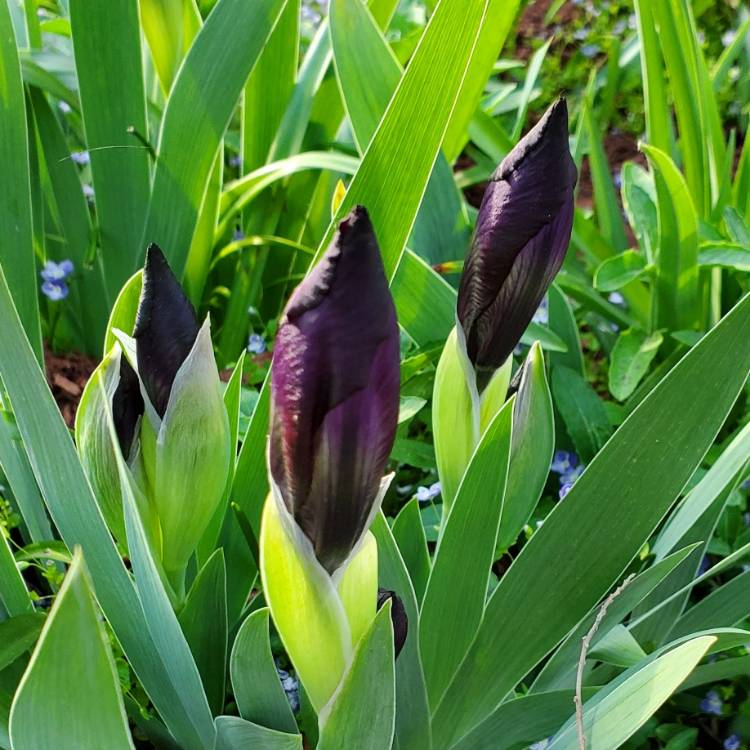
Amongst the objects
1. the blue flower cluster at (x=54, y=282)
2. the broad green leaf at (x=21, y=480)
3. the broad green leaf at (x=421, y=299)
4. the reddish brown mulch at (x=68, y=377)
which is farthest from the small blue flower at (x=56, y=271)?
the broad green leaf at (x=421, y=299)

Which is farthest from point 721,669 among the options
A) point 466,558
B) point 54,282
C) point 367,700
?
point 54,282

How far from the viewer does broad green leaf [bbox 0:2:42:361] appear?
91 centimetres

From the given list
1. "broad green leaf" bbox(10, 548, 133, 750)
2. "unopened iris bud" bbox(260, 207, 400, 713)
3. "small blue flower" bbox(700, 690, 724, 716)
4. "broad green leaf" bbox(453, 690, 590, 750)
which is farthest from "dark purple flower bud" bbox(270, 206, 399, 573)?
"small blue flower" bbox(700, 690, 724, 716)

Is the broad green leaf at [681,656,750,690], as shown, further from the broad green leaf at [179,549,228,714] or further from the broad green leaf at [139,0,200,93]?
the broad green leaf at [139,0,200,93]

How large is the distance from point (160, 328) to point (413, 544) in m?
0.34

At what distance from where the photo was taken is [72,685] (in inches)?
18.8

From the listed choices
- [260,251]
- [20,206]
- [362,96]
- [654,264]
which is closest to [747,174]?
[654,264]

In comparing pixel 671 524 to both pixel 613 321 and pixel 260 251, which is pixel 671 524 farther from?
pixel 260 251

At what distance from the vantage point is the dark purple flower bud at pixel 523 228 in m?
→ 0.55

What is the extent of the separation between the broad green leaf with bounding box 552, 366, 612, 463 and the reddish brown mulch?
0.60 metres

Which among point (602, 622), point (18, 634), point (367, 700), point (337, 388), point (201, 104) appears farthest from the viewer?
point (201, 104)

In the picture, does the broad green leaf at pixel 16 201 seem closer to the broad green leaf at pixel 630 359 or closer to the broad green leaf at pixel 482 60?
the broad green leaf at pixel 482 60

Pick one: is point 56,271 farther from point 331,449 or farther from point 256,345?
point 331,449

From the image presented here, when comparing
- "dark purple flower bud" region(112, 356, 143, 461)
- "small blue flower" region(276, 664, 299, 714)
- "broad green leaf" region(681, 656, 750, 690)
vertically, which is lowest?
"small blue flower" region(276, 664, 299, 714)
